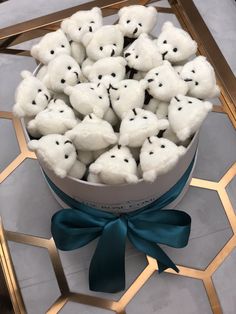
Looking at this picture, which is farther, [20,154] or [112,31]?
[20,154]

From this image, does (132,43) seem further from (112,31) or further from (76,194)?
(76,194)

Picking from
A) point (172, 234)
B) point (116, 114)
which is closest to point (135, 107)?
point (116, 114)

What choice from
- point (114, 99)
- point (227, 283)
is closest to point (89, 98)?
point (114, 99)

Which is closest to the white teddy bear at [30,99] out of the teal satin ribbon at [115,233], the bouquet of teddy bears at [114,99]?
the bouquet of teddy bears at [114,99]

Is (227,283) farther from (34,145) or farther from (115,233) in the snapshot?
(34,145)

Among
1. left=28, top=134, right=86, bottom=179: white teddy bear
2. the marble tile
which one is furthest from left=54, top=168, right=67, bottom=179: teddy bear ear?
the marble tile

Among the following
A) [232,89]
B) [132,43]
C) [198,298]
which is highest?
[132,43]

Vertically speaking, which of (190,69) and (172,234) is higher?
(190,69)

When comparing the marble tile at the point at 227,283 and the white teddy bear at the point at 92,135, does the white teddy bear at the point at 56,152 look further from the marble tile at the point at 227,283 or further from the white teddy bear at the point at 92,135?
the marble tile at the point at 227,283
